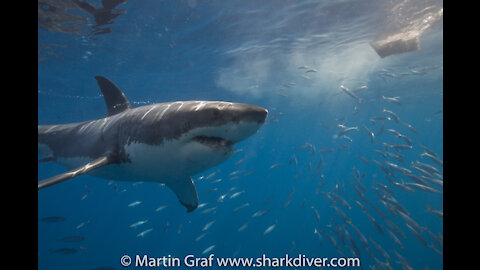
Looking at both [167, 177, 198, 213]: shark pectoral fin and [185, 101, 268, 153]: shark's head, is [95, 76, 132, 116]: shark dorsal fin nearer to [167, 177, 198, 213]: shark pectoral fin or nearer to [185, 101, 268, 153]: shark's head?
[167, 177, 198, 213]: shark pectoral fin

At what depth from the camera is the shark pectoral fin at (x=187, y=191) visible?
4.85m

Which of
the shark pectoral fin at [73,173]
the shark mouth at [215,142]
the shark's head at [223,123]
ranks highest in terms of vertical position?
the shark's head at [223,123]

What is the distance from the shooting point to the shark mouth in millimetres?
2883

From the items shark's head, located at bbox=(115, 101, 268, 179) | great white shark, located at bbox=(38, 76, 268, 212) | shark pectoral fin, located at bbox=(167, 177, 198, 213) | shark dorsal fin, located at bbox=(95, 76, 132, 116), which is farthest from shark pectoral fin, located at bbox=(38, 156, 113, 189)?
shark dorsal fin, located at bbox=(95, 76, 132, 116)

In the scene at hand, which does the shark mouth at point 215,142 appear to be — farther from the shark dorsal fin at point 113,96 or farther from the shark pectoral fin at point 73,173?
the shark dorsal fin at point 113,96

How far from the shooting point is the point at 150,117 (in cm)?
355

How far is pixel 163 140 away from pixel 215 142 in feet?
2.35

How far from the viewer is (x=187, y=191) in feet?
16.7

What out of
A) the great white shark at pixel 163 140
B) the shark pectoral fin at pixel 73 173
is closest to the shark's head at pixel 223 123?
the great white shark at pixel 163 140

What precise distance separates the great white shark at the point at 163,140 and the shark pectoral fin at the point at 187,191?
0.04m

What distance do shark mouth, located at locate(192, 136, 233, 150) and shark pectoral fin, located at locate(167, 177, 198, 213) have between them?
6.65ft
